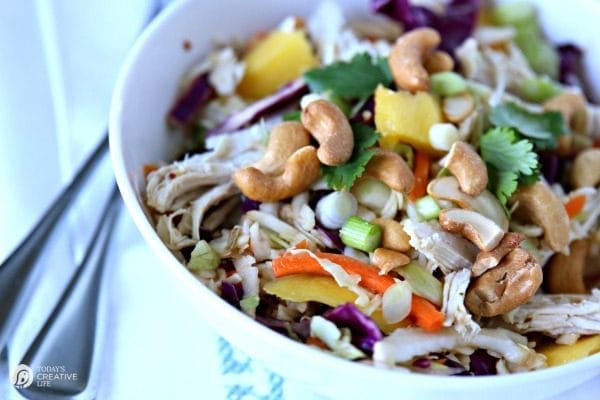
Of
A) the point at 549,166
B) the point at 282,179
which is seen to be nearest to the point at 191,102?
the point at 282,179

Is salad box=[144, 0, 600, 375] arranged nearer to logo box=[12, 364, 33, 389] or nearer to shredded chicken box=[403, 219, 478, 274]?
shredded chicken box=[403, 219, 478, 274]

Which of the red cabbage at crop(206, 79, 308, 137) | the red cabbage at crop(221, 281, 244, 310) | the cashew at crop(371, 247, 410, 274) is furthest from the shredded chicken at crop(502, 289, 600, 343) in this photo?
the red cabbage at crop(206, 79, 308, 137)

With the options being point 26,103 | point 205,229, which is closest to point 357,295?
point 205,229

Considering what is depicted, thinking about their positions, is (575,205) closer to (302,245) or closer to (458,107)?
(458,107)

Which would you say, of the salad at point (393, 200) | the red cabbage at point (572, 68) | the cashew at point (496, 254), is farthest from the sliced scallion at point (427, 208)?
the red cabbage at point (572, 68)

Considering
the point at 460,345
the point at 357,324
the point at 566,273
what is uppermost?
the point at 357,324

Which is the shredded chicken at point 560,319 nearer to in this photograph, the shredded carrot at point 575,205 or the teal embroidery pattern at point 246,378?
the shredded carrot at point 575,205

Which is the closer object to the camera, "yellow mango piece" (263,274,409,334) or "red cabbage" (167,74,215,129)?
"yellow mango piece" (263,274,409,334)
